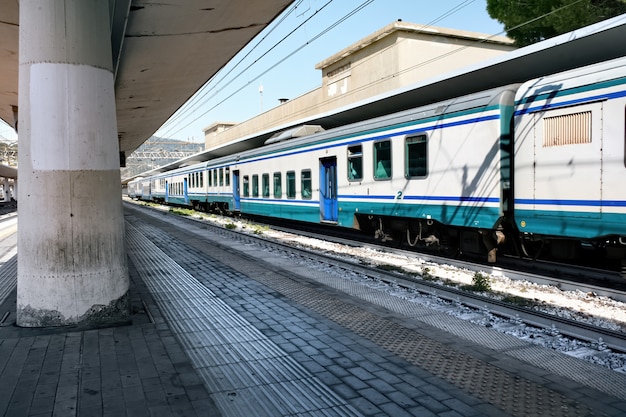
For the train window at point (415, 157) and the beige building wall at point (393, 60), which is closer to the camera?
the train window at point (415, 157)

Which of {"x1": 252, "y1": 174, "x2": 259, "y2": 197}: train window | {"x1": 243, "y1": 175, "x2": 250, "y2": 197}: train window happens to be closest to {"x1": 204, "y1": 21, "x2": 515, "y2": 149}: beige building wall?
{"x1": 243, "y1": 175, "x2": 250, "y2": 197}: train window

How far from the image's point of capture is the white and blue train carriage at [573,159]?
7273mm

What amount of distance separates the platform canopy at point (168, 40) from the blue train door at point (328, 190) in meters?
4.37

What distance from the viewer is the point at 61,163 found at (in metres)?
5.48

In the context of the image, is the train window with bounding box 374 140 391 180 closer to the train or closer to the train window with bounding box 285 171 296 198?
the train

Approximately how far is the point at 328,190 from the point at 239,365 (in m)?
10.9

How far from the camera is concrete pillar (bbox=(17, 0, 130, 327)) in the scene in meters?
5.41

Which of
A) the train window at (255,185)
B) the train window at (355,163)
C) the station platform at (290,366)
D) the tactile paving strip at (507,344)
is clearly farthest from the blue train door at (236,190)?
the station platform at (290,366)

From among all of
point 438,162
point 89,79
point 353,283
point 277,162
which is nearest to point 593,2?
point 438,162

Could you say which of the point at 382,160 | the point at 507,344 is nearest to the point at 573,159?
the point at 507,344

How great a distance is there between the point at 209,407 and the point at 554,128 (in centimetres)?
712

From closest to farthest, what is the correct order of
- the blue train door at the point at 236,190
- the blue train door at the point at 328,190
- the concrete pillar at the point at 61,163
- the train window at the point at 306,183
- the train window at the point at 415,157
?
the concrete pillar at the point at 61,163, the train window at the point at 415,157, the blue train door at the point at 328,190, the train window at the point at 306,183, the blue train door at the point at 236,190

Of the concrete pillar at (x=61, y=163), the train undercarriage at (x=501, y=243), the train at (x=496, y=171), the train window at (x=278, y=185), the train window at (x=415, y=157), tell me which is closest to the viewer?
the concrete pillar at (x=61, y=163)

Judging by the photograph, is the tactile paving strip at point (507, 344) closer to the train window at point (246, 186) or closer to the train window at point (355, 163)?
the train window at point (355, 163)
